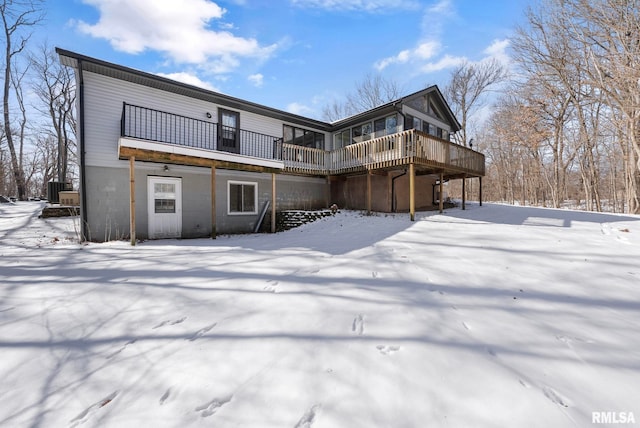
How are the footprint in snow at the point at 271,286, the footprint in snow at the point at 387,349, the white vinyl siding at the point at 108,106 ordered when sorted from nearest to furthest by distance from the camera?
the footprint in snow at the point at 387,349
the footprint in snow at the point at 271,286
the white vinyl siding at the point at 108,106

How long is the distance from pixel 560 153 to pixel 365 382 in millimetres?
25272

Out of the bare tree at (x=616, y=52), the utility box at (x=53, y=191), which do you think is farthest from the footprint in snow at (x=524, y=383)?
the utility box at (x=53, y=191)

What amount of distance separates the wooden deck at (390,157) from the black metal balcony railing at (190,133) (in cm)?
100

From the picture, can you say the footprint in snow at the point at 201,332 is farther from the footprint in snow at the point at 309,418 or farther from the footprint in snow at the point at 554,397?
the footprint in snow at the point at 554,397

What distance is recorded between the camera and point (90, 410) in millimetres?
1622

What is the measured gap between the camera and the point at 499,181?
28359mm

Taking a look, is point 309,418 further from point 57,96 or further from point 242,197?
point 57,96

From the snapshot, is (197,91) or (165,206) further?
(197,91)

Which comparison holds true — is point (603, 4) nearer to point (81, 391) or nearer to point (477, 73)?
point (477, 73)

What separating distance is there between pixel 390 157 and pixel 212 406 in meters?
9.97

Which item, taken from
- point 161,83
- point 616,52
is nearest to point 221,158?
point 161,83

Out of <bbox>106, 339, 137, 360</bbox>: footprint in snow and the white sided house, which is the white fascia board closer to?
the white sided house

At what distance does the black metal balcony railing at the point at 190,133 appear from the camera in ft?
27.2

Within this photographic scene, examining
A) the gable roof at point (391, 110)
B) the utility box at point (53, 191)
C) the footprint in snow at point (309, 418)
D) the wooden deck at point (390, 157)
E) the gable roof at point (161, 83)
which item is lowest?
the footprint in snow at point (309, 418)
